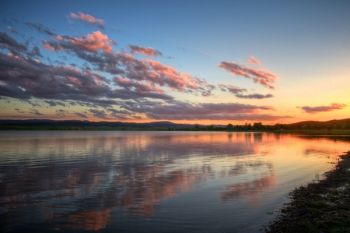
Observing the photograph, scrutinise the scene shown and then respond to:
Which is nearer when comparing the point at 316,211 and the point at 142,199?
the point at 316,211

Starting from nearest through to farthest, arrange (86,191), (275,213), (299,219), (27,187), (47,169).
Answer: (299,219)
(275,213)
(86,191)
(27,187)
(47,169)

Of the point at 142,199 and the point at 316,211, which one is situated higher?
the point at 316,211

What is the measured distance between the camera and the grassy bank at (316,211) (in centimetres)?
1575

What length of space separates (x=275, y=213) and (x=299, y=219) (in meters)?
2.73

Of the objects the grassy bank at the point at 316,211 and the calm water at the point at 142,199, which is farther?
the calm water at the point at 142,199

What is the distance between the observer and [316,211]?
1856 centimetres

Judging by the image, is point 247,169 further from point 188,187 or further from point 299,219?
point 299,219

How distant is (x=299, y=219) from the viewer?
17.2 metres

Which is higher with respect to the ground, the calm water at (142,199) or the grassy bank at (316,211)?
the grassy bank at (316,211)

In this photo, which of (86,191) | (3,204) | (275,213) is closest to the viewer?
(275,213)

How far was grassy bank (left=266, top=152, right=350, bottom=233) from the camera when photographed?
15.8m

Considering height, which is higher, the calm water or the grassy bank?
the grassy bank

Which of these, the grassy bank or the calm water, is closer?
the grassy bank

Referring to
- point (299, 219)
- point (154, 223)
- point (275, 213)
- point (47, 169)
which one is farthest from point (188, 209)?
point (47, 169)
